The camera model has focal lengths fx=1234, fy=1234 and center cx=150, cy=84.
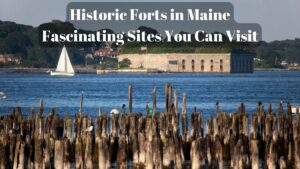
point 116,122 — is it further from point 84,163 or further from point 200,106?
point 200,106

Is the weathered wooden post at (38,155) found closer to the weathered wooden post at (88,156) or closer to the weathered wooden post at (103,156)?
the weathered wooden post at (88,156)

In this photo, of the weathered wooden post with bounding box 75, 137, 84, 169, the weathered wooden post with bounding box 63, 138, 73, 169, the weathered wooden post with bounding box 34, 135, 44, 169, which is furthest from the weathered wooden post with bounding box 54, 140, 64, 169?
the weathered wooden post with bounding box 75, 137, 84, 169

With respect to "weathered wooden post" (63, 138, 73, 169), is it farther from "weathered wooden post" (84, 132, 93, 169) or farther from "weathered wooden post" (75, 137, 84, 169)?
"weathered wooden post" (84, 132, 93, 169)

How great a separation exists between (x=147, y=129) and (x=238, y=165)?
6.49 metres

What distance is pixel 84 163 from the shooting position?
4247 cm

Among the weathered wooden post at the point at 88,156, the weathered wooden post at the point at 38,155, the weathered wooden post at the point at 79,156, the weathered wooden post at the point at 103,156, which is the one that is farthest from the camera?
the weathered wooden post at the point at 79,156

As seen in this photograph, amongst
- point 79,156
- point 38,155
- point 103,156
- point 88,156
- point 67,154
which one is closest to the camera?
point 103,156

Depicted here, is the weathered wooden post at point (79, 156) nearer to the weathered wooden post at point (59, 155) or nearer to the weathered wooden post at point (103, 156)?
the weathered wooden post at point (59, 155)

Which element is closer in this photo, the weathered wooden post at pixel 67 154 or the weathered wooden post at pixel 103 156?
the weathered wooden post at pixel 103 156

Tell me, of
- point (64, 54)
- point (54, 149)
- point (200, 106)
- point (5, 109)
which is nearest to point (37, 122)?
A: point (54, 149)

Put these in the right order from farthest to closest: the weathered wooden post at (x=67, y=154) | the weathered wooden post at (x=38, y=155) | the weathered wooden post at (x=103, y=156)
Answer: the weathered wooden post at (x=67, y=154), the weathered wooden post at (x=38, y=155), the weathered wooden post at (x=103, y=156)

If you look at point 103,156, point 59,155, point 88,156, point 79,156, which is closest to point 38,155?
point 59,155

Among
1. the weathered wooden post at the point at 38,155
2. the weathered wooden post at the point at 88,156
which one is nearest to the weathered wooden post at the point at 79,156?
the weathered wooden post at the point at 88,156

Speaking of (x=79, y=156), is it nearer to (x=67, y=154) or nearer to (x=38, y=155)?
(x=67, y=154)
